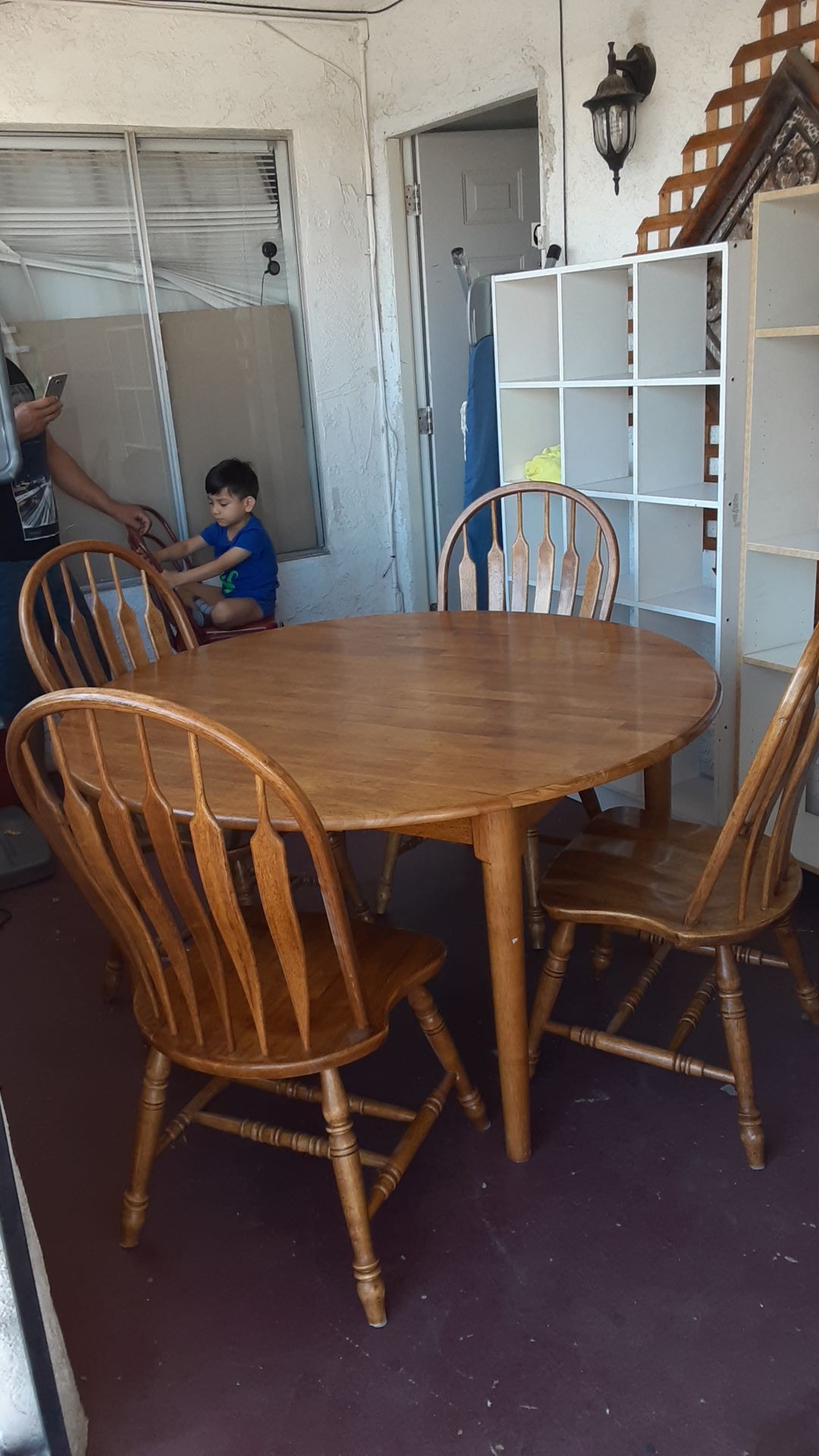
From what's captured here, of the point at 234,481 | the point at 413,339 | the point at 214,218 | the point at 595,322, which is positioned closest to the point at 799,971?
the point at 595,322

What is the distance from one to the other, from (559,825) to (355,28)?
3.11 metres

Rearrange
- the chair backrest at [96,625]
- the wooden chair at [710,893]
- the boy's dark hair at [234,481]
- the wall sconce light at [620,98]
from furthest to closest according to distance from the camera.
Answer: the boy's dark hair at [234,481] < the wall sconce light at [620,98] < the chair backrest at [96,625] < the wooden chair at [710,893]

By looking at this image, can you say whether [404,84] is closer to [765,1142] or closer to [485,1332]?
[765,1142]

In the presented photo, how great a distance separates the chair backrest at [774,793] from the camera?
1595 mm

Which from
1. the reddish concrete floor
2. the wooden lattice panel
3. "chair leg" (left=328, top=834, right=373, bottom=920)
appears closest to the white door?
the wooden lattice panel

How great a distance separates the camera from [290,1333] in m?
1.61

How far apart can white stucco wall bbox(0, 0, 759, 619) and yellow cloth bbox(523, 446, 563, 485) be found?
0.61 metres

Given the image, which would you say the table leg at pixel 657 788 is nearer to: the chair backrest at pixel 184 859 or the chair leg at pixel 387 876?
the chair leg at pixel 387 876

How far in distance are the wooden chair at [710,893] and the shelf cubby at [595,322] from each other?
4.93 feet

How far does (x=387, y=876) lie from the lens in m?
2.74

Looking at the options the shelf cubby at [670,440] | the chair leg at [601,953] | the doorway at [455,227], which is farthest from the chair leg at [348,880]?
the doorway at [455,227]

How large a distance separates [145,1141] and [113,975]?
2.55 feet

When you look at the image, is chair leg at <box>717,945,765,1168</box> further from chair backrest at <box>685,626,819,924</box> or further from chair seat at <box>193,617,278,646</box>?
chair seat at <box>193,617,278,646</box>

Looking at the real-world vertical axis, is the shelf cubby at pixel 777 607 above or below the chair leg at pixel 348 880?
above
